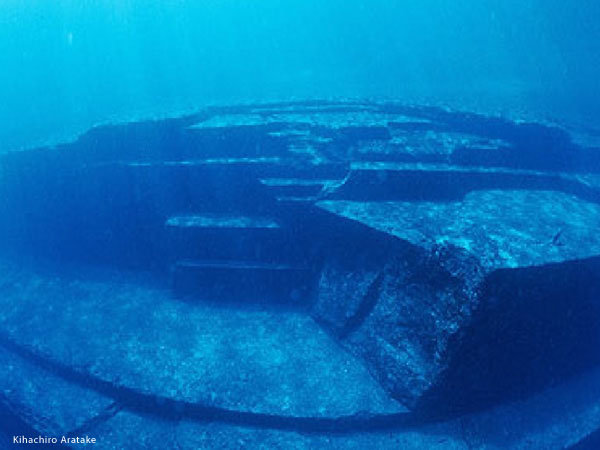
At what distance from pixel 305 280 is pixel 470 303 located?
6.54 ft

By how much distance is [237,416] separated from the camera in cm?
335

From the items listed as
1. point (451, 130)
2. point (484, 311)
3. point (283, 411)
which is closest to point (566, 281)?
point (484, 311)

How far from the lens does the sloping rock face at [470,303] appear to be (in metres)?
3.00

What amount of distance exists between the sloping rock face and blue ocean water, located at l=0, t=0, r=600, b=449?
2cm

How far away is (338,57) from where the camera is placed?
14609 mm

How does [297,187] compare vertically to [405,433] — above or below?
above

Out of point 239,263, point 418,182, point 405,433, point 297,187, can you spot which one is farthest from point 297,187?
point 405,433

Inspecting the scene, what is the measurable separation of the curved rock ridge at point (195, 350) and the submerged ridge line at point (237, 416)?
0.04m

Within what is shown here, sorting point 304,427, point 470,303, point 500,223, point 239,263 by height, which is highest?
point 500,223

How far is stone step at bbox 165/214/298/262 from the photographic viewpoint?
15.4 feet

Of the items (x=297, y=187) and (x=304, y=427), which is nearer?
(x=304, y=427)

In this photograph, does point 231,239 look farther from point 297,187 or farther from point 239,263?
point 297,187

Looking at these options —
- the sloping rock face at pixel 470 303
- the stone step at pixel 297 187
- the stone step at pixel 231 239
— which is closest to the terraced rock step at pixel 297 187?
the stone step at pixel 297 187

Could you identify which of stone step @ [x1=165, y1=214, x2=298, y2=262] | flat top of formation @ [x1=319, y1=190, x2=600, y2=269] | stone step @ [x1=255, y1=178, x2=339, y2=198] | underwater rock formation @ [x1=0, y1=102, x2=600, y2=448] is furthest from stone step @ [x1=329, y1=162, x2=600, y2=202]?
stone step @ [x1=165, y1=214, x2=298, y2=262]
